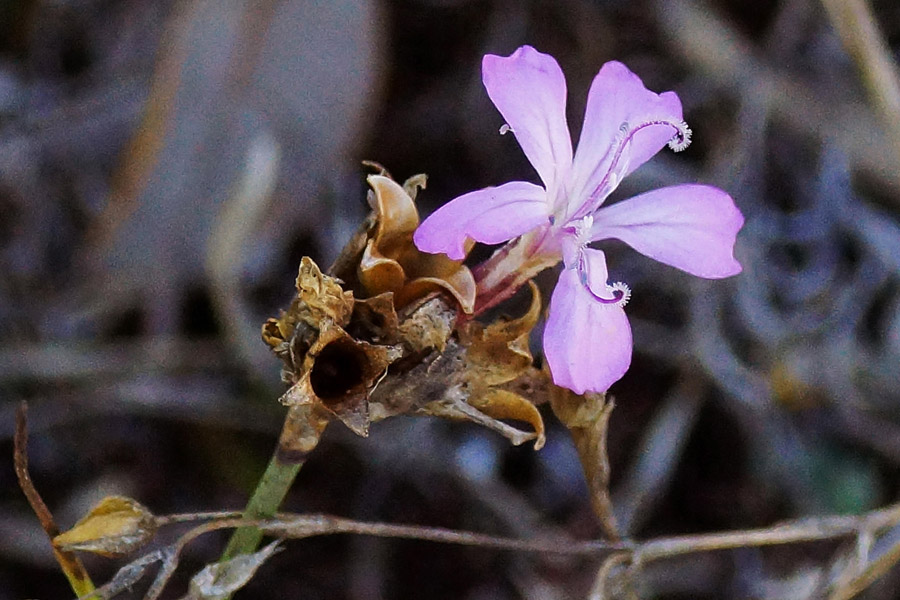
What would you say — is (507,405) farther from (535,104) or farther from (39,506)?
(39,506)

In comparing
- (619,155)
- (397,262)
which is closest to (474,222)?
(397,262)

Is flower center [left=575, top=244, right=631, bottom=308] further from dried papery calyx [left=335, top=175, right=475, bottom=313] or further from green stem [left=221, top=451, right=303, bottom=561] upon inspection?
green stem [left=221, top=451, right=303, bottom=561]

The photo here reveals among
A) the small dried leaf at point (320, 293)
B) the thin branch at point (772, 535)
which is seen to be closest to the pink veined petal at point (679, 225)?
the small dried leaf at point (320, 293)

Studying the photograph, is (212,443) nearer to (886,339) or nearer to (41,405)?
(41,405)

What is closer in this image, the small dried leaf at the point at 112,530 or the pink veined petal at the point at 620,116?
the small dried leaf at the point at 112,530

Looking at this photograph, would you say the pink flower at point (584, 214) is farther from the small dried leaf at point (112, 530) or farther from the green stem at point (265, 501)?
the small dried leaf at point (112, 530)

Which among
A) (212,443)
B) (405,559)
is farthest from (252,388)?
(405,559)

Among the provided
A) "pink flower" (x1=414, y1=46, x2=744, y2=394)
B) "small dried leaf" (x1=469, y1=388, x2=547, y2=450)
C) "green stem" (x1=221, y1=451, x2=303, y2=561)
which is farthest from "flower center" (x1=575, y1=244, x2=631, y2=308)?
"green stem" (x1=221, y1=451, x2=303, y2=561)
